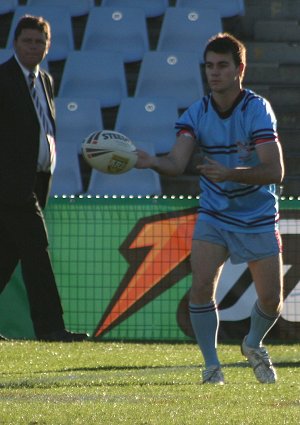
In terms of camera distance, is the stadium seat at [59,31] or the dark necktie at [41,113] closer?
the dark necktie at [41,113]

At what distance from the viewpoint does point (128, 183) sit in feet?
41.1

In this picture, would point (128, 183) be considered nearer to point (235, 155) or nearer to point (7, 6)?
point (7, 6)

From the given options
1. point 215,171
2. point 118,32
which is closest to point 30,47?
point 215,171

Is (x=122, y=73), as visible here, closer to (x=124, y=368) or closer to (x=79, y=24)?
(x=79, y=24)

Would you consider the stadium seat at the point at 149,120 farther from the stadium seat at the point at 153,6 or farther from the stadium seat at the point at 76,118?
the stadium seat at the point at 153,6

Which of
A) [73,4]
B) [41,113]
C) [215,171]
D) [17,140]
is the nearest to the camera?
[215,171]

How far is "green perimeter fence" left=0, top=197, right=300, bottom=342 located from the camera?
32.3 feet

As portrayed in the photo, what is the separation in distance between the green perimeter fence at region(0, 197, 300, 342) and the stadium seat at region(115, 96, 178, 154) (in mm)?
3151

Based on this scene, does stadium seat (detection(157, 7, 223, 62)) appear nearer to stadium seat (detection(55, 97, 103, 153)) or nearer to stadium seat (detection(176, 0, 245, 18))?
stadium seat (detection(176, 0, 245, 18))

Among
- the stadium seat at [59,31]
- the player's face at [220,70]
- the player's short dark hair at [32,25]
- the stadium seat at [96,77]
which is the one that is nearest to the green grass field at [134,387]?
the player's face at [220,70]

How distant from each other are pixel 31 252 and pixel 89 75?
610 centimetres

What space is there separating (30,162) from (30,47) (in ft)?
2.40

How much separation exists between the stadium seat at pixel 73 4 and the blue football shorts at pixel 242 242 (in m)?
8.67

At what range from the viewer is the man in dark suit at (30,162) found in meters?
7.93
